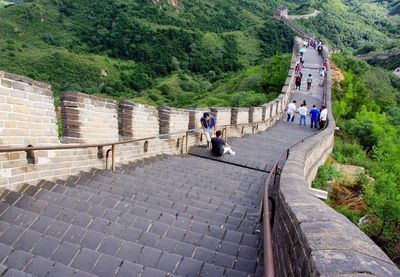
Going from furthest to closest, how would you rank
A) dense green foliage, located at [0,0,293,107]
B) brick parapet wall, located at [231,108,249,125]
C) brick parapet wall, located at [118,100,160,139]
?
dense green foliage, located at [0,0,293,107] < brick parapet wall, located at [231,108,249,125] < brick parapet wall, located at [118,100,160,139]

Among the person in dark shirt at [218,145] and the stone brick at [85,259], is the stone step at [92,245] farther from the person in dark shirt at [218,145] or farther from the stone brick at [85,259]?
the person in dark shirt at [218,145]

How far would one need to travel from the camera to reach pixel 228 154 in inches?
401

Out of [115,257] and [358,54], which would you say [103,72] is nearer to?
[358,54]

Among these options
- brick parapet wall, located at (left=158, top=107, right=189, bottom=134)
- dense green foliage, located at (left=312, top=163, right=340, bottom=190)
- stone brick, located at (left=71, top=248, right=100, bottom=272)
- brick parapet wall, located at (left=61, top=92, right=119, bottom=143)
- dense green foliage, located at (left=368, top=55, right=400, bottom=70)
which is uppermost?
dense green foliage, located at (left=368, top=55, right=400, bottom=70)

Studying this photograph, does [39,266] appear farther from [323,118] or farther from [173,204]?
[323,118]

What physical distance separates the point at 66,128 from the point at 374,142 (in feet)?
48.1

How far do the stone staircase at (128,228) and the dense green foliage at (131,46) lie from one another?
3941 cm

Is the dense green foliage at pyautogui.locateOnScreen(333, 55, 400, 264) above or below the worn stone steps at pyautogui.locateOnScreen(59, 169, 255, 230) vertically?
below

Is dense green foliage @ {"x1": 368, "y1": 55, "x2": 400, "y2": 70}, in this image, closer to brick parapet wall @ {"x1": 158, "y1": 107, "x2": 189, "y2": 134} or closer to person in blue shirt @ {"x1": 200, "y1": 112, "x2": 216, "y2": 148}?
person in blue shirt @ {"x1": 200, "y1": 112, "x2": 216, "y2": 148}

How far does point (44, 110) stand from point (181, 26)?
8043 cm

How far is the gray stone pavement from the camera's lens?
3232 mm

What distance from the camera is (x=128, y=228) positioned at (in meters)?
4.00

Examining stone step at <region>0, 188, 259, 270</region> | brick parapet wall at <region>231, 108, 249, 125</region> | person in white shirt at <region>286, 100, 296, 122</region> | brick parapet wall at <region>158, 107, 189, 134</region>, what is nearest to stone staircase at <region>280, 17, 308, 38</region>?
person in white shirt at <region>286, 100, 296, 122</region>

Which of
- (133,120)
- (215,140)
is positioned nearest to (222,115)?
(215,140)
